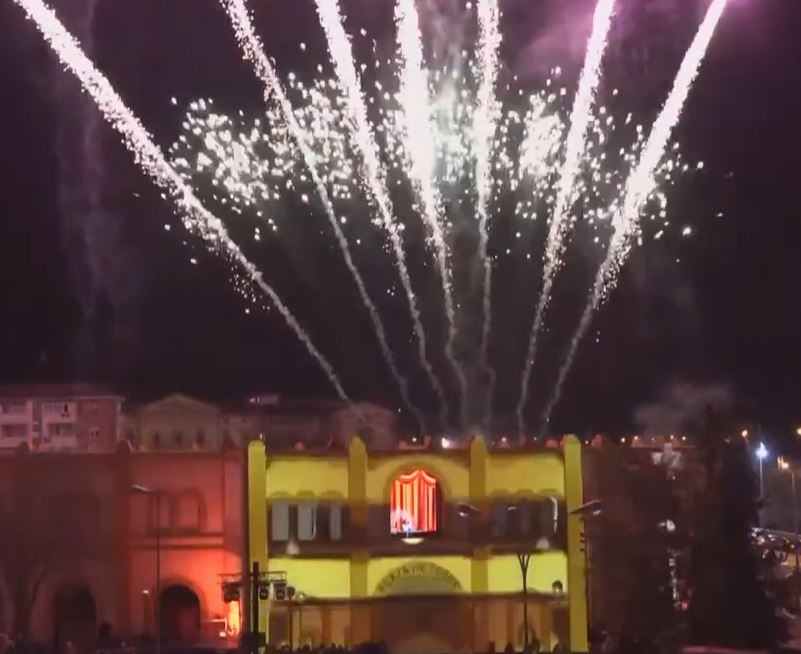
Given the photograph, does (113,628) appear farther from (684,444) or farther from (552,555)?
(684,444)

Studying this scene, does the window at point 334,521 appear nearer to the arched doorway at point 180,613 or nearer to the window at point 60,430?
the arched doorway at point 180,613

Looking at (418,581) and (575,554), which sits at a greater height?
(575,554)

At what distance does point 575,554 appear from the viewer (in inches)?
1873

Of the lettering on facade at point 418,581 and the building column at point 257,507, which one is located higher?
the building column at point 257,507

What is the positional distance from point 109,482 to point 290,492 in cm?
581

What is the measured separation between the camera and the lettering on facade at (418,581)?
46.8 meters

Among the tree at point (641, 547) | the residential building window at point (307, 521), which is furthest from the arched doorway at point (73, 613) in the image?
the tree at point (641, 547)

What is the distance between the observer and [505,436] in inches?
2788

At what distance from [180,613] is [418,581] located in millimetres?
7710

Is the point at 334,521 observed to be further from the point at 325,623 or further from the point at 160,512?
the point at 160,512

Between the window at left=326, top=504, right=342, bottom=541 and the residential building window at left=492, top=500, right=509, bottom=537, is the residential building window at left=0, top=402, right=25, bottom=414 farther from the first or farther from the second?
the residential building window at left=492, top=500, right=509, bottom=537

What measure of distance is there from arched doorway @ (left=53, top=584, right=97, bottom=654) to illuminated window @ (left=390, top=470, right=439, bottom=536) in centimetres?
985

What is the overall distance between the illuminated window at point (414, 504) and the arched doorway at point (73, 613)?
9.85 m

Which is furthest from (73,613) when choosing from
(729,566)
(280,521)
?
(729,566)
